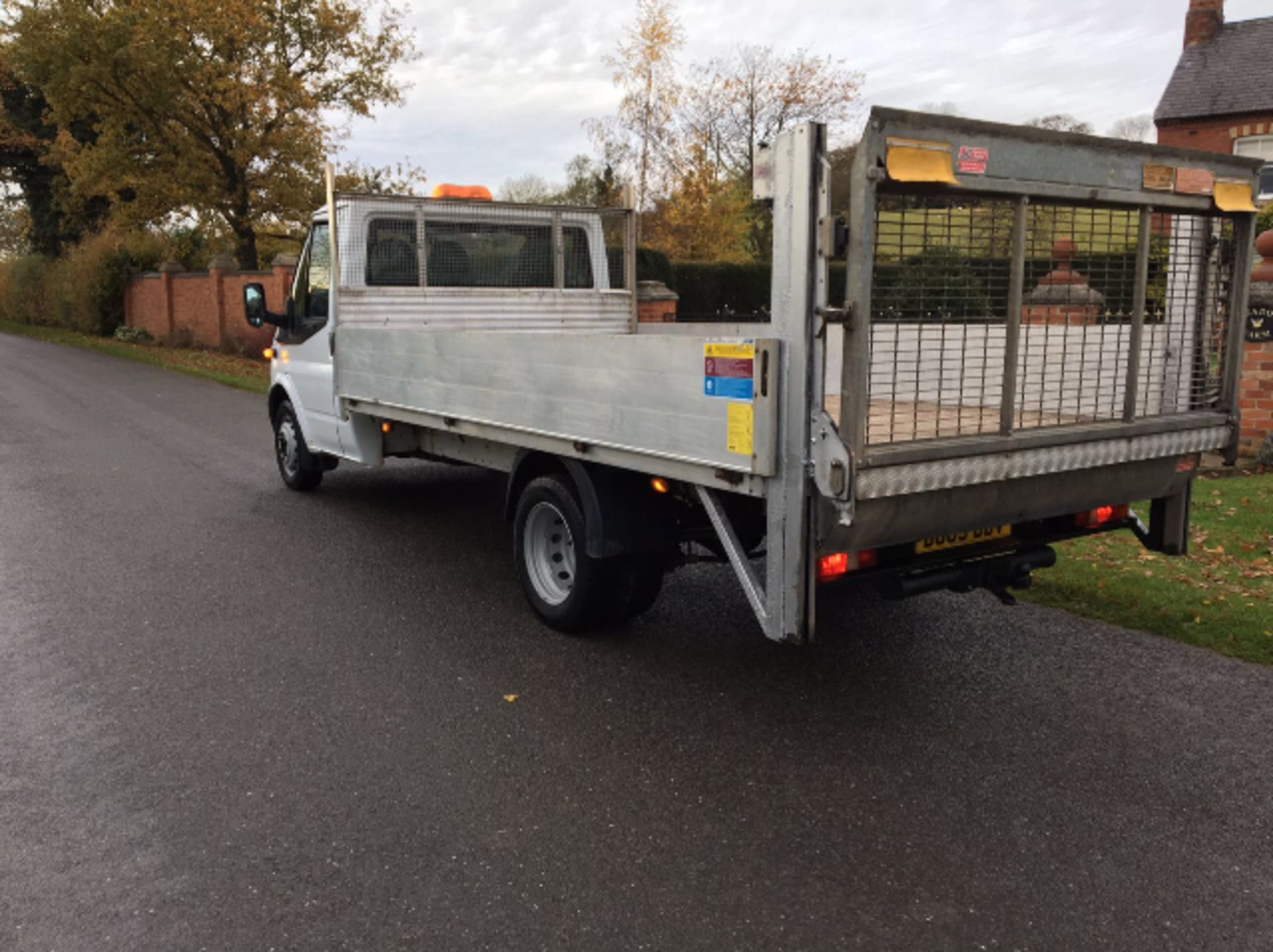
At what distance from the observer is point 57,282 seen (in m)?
34.1

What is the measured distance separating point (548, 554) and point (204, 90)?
71.6ft

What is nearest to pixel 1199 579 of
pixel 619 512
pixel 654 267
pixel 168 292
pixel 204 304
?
pixel 619 512

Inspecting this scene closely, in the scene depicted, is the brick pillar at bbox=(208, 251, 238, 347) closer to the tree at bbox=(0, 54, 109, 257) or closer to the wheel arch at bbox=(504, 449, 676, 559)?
the tree at bbox=(0, 54, 109, 257)

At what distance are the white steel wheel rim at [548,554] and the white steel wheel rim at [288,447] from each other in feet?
13.3

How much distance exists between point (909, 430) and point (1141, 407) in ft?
4.02

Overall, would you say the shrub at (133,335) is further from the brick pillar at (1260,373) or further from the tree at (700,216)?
the brick pillar at (1260,373)

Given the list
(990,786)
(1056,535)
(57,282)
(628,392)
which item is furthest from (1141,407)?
(57,282)

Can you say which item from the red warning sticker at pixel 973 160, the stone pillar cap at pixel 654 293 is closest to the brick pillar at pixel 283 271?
the stone pillar cap at pixel 654 293

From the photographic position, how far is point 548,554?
Result: 213 inches

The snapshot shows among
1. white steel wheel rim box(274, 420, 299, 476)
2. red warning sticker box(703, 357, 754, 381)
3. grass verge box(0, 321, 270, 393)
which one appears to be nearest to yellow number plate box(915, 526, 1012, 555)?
red warning sticker box(703, 357, 754, 381)

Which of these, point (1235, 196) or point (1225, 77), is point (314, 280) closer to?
point (1235, 196)

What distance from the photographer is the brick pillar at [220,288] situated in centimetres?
2575

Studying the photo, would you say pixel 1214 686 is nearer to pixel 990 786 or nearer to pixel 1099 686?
pixel 1099 686

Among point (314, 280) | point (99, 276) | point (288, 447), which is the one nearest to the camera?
point (314, 280)
